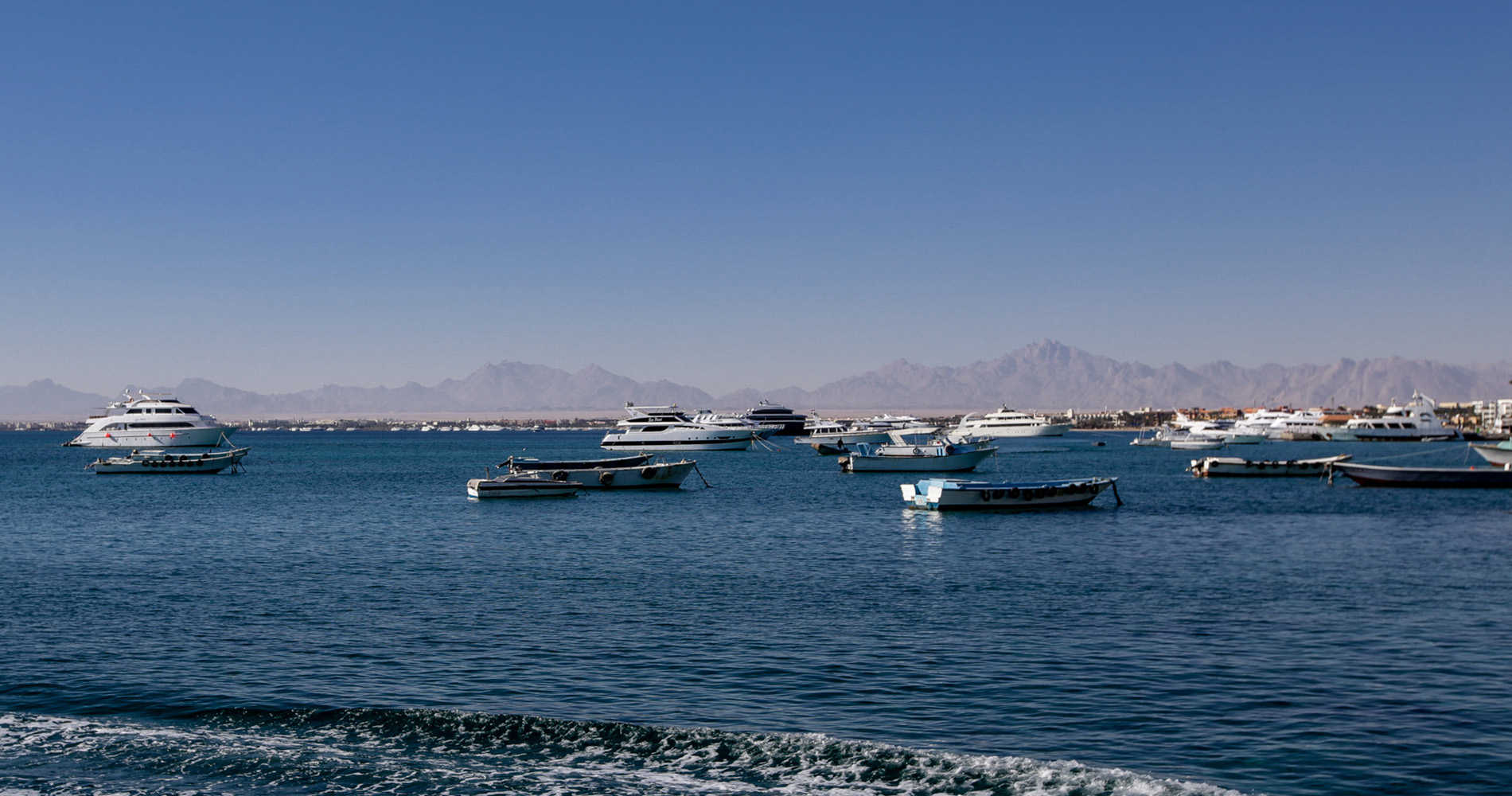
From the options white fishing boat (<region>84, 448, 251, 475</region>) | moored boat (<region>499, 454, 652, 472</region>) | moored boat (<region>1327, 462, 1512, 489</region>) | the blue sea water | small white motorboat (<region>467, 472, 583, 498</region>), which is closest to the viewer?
the blue sea water

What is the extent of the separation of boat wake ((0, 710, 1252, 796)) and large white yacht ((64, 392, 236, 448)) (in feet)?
581

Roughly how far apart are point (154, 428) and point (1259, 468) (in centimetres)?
15984

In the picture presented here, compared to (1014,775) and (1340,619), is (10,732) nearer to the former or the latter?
(1014,775)

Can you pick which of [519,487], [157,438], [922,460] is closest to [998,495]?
[519,487]

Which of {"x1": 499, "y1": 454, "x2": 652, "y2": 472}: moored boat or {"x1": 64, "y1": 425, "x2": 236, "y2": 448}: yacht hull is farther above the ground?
{"x1": 64, "y1": 425, "x2": 236, "y2": 448}: yacht hull

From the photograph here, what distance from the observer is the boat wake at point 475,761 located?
17.3 metres

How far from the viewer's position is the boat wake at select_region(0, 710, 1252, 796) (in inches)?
683

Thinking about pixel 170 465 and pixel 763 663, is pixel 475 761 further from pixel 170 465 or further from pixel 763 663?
pixel 170 465

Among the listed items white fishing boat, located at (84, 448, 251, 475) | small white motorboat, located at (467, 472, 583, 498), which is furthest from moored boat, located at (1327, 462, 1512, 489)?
white fishing boat, located at (84, 448, 251, 475)

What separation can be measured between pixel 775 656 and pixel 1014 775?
9.22m

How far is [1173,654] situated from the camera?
2569 centimetres

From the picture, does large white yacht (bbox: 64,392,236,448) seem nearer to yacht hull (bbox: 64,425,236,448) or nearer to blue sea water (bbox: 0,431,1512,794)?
yacht hull (bbox: 64,425,236,448)

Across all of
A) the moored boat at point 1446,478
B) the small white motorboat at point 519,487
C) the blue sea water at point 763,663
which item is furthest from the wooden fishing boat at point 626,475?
the moored boat at point 1446,478

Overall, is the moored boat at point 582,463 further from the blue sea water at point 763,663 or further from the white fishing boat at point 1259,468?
the white fishing boat at point 1259,468
